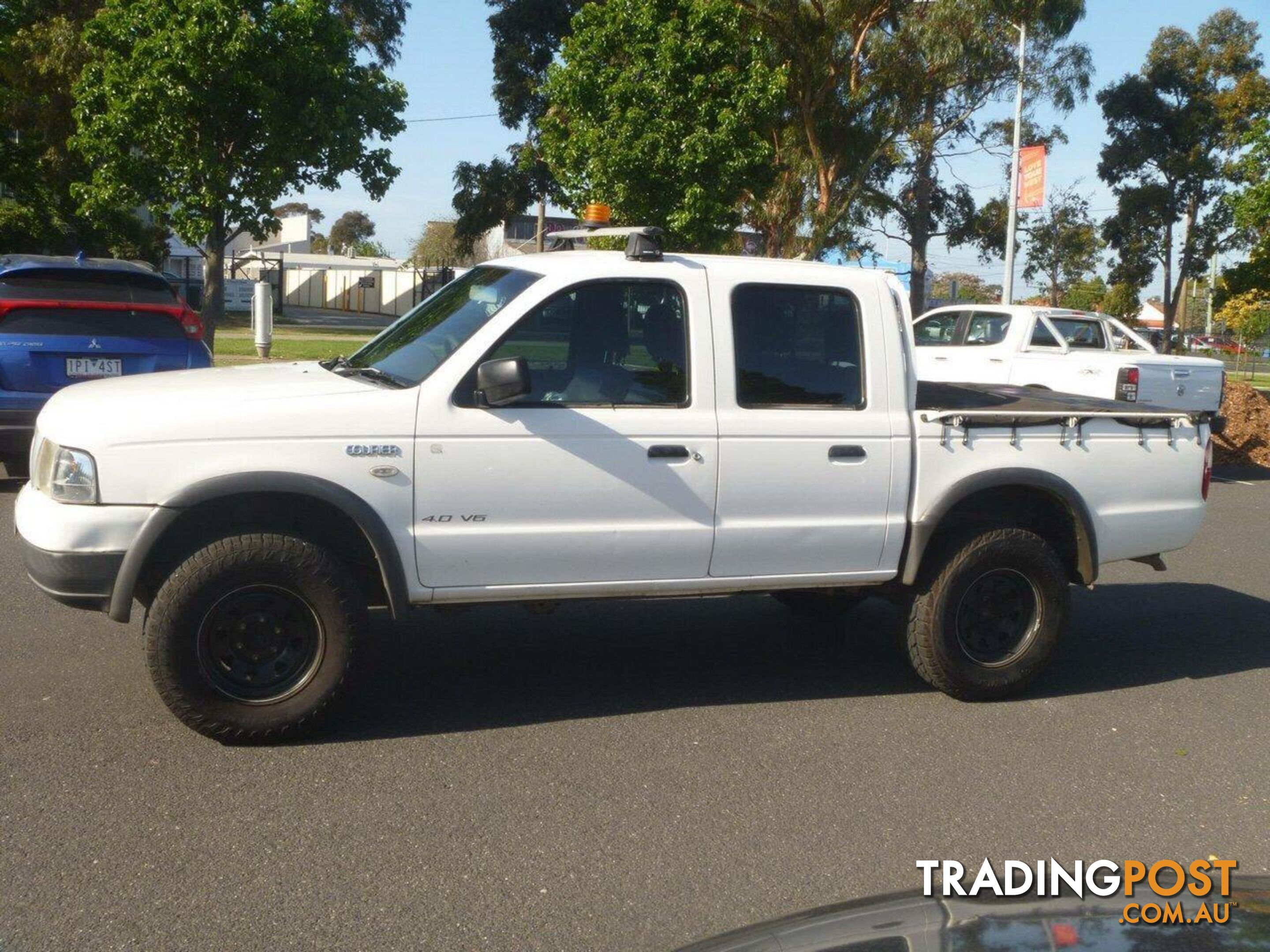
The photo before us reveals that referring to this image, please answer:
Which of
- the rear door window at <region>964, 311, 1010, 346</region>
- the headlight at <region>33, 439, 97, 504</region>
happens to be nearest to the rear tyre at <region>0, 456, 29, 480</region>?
the headlight at <region>33, 439, 97, 504</region>

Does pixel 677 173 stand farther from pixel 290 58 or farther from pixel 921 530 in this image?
pixel 921 530

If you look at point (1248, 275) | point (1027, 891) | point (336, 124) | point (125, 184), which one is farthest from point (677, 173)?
point (1027, 891)

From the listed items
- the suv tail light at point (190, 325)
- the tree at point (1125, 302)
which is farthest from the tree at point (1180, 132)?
the suv tail light at point (190, 325)

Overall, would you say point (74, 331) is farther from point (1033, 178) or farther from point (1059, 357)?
point (1033, 178)

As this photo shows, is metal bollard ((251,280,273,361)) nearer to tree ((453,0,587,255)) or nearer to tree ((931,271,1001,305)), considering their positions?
tree ((453,0,587,255))

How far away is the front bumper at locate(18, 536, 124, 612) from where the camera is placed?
16.0 feet

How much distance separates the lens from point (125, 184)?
21312mm

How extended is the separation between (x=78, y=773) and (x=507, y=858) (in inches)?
66.7

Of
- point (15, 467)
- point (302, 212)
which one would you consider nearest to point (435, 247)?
point (302, 212)

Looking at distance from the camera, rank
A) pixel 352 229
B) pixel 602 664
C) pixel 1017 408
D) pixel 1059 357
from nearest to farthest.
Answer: pixel 1017 408 < pixel 602 664 < pixel 1059 357 < pixel 352 229

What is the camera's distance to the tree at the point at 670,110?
23.0 metres

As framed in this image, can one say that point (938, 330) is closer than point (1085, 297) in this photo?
Yes

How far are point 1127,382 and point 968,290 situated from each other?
74.4 meters

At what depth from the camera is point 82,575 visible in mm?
4883
